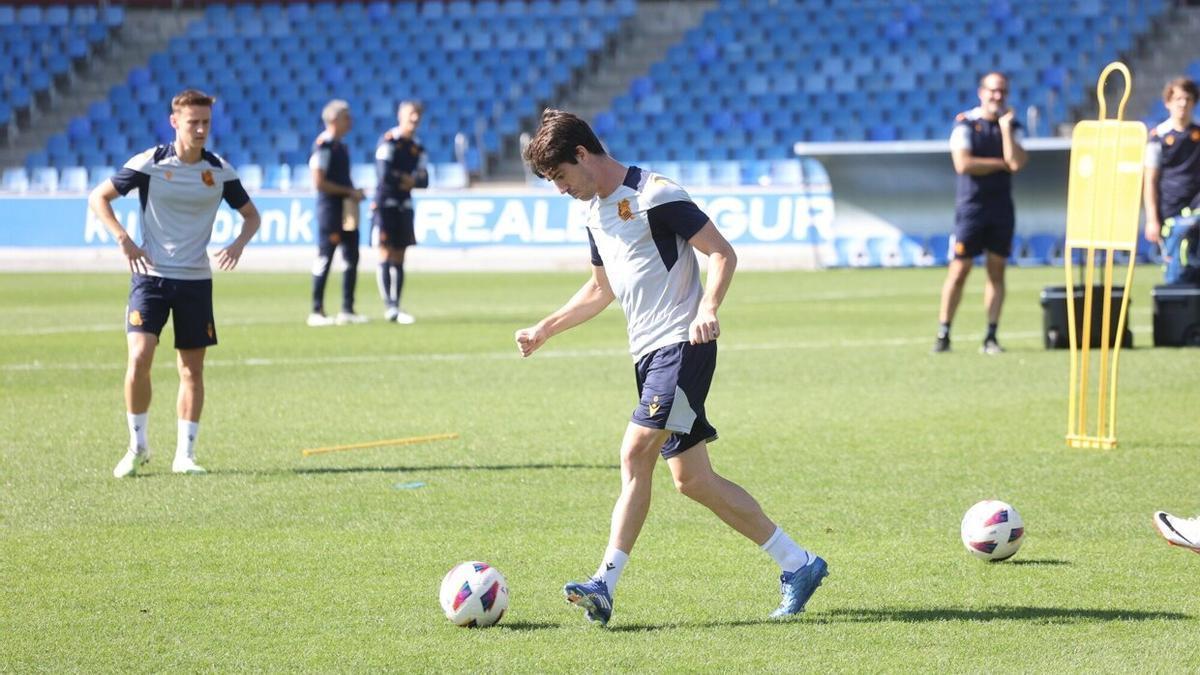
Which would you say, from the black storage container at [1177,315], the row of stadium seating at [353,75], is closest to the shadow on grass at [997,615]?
the black storage container at [1177,315]

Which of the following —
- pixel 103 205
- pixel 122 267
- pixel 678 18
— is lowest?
pixel 122 267

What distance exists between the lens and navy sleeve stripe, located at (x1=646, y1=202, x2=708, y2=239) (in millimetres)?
5539

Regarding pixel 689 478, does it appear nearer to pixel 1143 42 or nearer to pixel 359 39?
pixel 1143 42

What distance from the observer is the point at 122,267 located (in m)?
29.2

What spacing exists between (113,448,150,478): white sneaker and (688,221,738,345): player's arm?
426cm

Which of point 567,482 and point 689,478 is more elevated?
point 689,478

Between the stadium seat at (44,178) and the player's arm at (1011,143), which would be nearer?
the player's arm at (1011,143)

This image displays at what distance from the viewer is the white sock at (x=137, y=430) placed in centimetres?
884

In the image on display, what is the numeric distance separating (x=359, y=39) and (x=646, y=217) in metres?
35.5

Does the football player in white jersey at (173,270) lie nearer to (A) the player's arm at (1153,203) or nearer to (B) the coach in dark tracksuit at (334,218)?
(A) the player's arm at (1153,203)

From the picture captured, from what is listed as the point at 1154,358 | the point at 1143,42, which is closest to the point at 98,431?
the point at 1154,358

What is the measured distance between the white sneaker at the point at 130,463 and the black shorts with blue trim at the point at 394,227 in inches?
365

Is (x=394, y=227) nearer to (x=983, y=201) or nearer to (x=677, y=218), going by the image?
(x=983, y=201)

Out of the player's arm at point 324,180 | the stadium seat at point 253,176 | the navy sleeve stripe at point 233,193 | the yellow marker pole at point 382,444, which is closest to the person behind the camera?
the navy sleeve stripe at point 233,193
